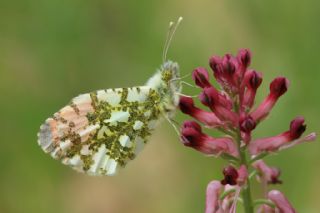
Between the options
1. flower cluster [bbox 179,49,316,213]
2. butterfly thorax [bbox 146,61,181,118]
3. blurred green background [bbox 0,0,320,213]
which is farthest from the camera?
blurred green background [bbox 0,0,320,213]

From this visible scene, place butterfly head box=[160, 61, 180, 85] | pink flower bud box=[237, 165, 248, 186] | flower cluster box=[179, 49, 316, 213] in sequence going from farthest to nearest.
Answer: butterfly head box=[160, 61, 180, 85]
flower cluster box=[179, 49, 316, 213]
pink flower bud box=[237, 165, 248, 186]

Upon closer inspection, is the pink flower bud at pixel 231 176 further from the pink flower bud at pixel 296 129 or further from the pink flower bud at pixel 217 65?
the pink flower bud at pixel 217 65

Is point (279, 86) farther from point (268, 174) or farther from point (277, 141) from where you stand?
point (268, 174)

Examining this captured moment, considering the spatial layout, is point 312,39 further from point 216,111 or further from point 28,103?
point 216,111

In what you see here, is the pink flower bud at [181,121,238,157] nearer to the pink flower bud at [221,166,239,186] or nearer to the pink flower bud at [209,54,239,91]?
the pink flower bud at [221,166,239,186]

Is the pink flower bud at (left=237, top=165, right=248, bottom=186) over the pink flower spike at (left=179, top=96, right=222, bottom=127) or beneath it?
beneath

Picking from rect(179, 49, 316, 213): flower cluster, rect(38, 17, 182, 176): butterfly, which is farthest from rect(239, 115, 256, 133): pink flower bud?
rect(38, 17, 182, 176): butterfly

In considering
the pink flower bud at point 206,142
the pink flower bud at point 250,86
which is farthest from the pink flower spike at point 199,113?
the pink flower bud at point 250,86
